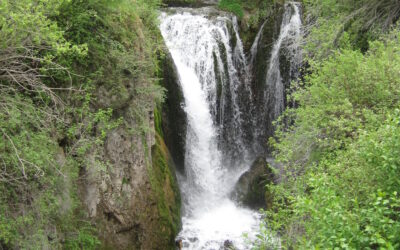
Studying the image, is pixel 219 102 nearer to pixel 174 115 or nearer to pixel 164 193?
pixel 174 115

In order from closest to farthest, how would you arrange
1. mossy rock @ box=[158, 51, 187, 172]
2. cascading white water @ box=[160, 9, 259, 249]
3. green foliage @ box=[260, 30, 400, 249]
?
green foliage @ box=[260, 30, 400, 249] < cascading white water @ box=[160, 9, 259, 249] < mossy rock @ box=[158, 51, 187, 172]

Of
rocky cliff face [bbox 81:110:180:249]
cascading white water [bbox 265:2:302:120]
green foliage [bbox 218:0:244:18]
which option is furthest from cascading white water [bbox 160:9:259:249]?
rocky cliff face [bbox 81:110:180:249]

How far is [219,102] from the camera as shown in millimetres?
13188

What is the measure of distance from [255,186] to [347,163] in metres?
7.04

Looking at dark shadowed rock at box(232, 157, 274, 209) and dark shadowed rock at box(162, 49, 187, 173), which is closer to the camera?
dark shadowed rock at box(232, 157, 274, 209)

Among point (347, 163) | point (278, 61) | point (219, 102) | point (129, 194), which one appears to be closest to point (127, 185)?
point (129, 194)

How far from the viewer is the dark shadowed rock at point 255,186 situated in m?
11.5

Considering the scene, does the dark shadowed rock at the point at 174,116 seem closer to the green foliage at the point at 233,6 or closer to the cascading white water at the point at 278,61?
the cascading white water at the point at 278,61

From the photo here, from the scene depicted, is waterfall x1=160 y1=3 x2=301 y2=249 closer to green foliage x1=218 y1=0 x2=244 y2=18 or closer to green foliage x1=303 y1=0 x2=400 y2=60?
green foliage x1=218 y1=0 x2=244 y2=18

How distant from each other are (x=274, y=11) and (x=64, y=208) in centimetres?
1241

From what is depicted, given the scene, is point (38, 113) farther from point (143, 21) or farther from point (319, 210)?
point (143, 21)

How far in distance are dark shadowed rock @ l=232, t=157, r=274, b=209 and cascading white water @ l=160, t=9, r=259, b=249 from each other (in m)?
0.33

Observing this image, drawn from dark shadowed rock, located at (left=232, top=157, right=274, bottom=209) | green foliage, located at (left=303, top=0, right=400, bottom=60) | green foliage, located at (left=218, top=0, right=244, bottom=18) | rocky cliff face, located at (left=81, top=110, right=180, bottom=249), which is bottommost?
dark shadowed rock, located at (left=232, top=157, right=274, bottom=209)

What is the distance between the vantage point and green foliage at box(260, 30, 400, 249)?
3301 millimetres
